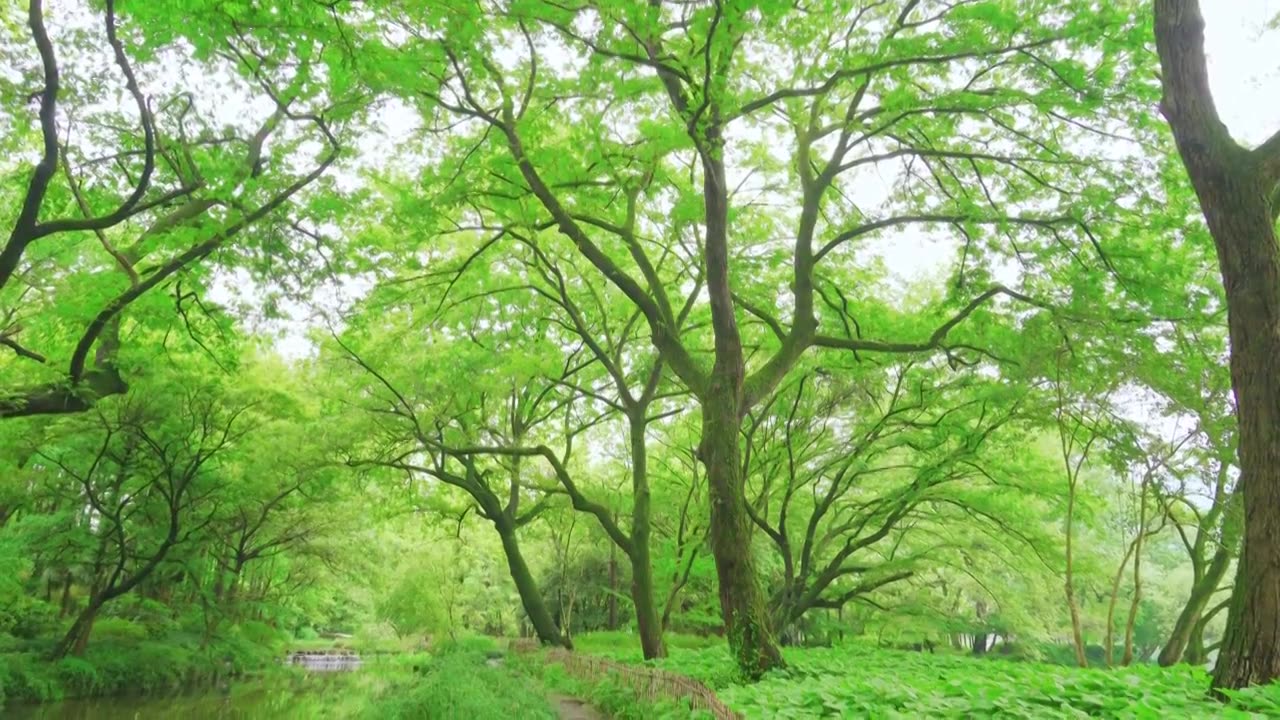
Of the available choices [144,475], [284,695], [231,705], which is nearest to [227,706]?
[231,705]

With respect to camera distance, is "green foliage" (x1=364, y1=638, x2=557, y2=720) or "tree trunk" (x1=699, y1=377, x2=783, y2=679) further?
"green foliage" (x1=364, y1=638, x2=557, y2=720)

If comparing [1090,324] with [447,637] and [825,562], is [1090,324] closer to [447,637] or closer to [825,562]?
[825,562]

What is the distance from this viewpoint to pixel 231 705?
15.6 metres

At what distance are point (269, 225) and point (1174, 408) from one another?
11.7 meters

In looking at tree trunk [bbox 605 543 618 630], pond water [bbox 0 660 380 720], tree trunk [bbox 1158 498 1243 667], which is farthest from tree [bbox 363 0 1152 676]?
tree trunk [bbox 605 543 618 630]

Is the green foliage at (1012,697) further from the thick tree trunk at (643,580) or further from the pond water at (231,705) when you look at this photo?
the pond water at (231,705)

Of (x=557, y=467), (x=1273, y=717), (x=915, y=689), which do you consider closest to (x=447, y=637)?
(x=557, y=467)

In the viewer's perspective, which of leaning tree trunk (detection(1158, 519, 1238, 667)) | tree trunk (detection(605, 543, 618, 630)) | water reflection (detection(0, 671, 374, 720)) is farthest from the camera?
tree trunk (detection(605, 543, 618, 630))

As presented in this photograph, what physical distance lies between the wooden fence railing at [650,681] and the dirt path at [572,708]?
495mm

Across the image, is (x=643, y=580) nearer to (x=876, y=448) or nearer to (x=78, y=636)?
(x=876, y=448)

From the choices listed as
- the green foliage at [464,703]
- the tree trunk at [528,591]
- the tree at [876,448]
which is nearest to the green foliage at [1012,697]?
the green foliage at [464,703]

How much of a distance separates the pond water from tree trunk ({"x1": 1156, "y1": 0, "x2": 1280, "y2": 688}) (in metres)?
12.2

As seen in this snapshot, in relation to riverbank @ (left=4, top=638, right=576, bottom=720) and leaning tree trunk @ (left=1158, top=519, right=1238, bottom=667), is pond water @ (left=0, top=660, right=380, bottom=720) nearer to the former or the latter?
riverbank @ (left=4, top=638, right=576, bottom=720)

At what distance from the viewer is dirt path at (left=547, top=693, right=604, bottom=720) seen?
1037 centimetres
